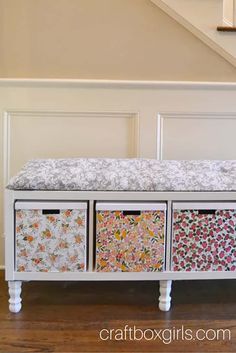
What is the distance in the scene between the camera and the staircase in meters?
1.56

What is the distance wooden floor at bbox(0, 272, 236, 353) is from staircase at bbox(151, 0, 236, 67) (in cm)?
103

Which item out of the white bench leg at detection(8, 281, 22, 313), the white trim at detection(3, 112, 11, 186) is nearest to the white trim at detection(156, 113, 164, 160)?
the white trim at detection(3, 112, 11, 186)

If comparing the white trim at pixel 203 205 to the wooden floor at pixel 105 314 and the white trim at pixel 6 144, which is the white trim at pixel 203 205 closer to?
the wooden floor at pixel 105 314

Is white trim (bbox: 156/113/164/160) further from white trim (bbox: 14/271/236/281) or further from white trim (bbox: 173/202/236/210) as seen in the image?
white trim (bbox: 14/271/236/281)

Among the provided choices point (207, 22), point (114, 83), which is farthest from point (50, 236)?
point (207, 22)

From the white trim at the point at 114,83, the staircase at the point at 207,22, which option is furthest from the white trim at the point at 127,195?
the staircase at the point at 207,22

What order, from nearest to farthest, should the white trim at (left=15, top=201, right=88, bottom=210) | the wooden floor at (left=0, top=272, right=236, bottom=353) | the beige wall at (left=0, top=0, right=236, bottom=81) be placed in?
the wooden floor at (left=0, top=272, right=236, bottom=353)
the white trim at (left=15, top=201, right=88, bottom=210)
the beige wall at (left=0, top=0, right=236, bottom=81)

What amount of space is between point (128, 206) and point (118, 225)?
2.9 inches

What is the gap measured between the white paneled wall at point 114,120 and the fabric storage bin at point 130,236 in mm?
475

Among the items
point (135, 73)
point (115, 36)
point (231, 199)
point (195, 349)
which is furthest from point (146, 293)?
point (115, 36)

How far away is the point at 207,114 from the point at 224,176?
A: 0.47 m

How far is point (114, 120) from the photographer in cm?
160

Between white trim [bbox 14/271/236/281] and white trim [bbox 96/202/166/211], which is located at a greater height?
white trim [bbox 96/202/166/211]

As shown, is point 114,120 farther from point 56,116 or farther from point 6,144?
point 6,144
